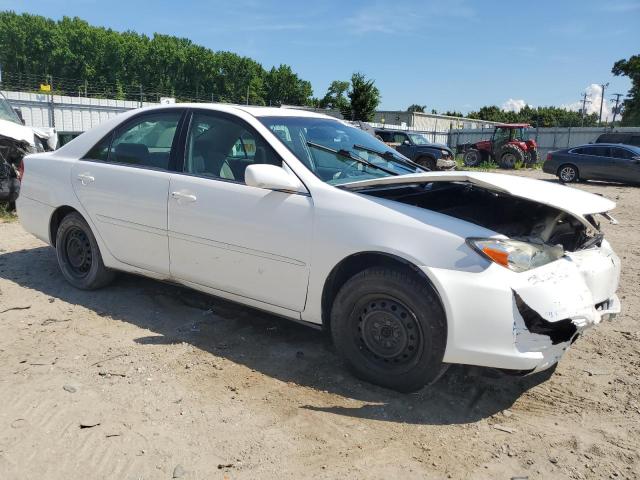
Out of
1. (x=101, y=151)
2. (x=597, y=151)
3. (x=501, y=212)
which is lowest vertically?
(x=501, y=212)

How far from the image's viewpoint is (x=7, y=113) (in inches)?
389

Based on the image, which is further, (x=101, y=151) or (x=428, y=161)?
(x=428, y=161)

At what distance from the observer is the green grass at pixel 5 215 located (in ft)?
26.4

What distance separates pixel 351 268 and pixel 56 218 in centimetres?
314

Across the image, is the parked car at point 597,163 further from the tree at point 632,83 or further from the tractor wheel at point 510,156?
the tree at point 632,83

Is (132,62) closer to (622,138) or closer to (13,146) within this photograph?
(622,138)

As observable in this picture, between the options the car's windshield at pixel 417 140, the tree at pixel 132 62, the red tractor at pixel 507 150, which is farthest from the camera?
the tree at pixel 132 62

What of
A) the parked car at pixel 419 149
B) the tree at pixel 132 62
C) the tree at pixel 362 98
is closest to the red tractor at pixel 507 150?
the parked car at pixel 419 149

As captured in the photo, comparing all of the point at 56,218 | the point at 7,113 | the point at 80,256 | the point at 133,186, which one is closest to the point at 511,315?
the point at 133,186

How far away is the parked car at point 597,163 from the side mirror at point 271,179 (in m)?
18.8

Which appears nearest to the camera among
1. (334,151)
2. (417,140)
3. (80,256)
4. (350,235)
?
(350,235)

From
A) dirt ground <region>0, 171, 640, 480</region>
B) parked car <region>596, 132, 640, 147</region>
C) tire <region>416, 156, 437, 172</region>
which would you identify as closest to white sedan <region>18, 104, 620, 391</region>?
dirt ground <region>0, 171, 640, 480</region>

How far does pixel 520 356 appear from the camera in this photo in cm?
279

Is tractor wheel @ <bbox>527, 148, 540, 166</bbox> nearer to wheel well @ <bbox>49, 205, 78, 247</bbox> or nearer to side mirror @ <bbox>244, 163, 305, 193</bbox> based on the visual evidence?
wheel well @ <bbox>49, 205, 78, 247</bbox>
